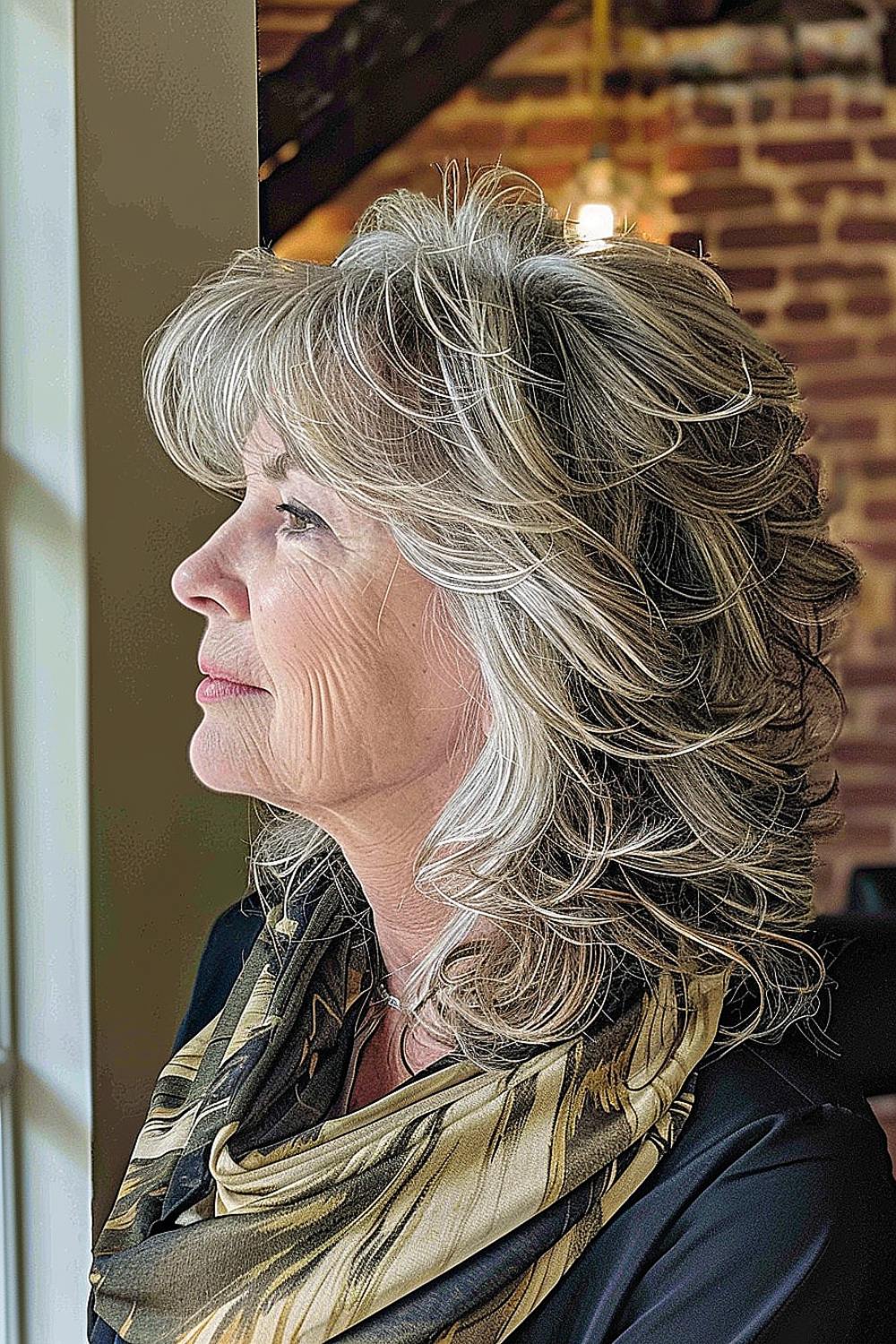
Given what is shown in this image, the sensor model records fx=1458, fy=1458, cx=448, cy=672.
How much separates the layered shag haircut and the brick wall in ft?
8.22

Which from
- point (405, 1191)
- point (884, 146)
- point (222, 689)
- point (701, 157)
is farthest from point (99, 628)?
point (884, 146)

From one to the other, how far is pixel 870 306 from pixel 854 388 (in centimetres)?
21

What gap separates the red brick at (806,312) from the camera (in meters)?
3.65

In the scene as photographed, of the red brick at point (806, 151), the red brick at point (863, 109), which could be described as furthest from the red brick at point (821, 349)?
the red brick at point (863, 109)

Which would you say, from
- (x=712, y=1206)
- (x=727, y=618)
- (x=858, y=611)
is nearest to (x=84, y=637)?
(x=727, y=618)

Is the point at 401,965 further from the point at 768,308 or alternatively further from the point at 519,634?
the point at 768,308

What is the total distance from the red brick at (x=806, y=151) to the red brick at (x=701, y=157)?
67 millimetres

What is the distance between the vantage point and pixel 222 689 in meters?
1.14

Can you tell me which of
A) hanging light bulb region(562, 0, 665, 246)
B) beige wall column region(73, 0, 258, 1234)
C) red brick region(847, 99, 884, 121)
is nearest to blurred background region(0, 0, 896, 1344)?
beige wall column region(73, 0, 258, 1234)

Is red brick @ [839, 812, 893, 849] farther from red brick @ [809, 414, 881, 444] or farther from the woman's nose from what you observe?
the woman's nose

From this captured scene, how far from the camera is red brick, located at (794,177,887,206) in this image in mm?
3627

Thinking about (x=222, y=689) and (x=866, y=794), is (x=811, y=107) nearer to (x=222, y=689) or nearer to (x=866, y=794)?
(x=866, y=794)

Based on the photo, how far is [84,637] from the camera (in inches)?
51.8

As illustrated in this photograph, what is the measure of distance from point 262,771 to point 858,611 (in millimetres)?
2741
